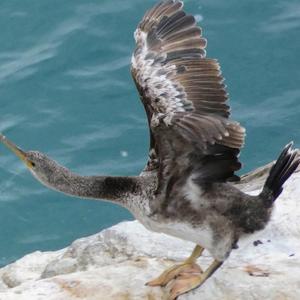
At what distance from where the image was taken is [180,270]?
7238 mm

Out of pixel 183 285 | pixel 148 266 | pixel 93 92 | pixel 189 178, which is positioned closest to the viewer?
pixel 189 178

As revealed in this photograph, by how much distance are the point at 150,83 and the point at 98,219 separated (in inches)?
195

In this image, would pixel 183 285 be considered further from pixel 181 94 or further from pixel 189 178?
pixel 181 94

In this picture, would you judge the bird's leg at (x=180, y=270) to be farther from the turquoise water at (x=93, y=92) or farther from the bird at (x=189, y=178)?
the turquoise water at (x=93, y=92)

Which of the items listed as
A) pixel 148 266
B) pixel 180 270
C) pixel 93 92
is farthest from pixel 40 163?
pixel 93 92

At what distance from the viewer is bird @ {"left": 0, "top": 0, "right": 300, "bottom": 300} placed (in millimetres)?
6730

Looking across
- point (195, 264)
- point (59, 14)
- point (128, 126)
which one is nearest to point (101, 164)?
point (128, 126)

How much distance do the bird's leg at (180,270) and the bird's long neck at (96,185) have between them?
23.9 inches

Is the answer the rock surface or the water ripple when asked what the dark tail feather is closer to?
the rock surface

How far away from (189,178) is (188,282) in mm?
752

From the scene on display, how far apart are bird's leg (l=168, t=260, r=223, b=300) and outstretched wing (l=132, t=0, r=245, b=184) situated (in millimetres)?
636

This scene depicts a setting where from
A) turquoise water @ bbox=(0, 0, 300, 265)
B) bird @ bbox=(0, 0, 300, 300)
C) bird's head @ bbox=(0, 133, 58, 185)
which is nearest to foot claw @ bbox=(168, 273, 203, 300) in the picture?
bird @ bbox=(0, 0, 300, 300)

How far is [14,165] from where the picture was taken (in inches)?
492

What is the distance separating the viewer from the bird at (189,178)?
6.73 metres
